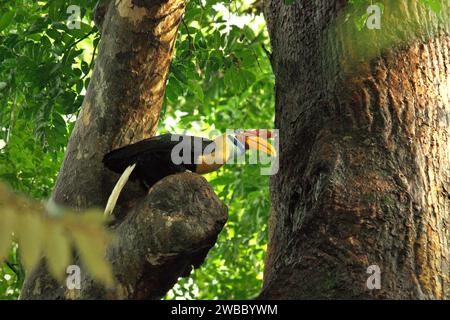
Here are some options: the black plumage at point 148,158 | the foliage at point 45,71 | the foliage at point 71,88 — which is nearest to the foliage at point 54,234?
the black plumage at point 148,158

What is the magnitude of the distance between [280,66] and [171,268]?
151cm

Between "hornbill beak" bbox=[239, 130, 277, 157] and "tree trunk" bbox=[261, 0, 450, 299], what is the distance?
1.61 meters

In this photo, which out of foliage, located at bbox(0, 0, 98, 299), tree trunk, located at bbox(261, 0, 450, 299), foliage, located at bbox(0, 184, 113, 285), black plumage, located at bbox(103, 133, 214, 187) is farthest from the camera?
foliage, located at bbox(0, 0, 98, 299)

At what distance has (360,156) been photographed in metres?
3.33

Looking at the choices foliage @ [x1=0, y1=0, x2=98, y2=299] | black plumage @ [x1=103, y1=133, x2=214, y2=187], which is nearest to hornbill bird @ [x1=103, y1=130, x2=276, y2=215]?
black plumage @ [x1=103, y1=133, x2=214, y2=187]

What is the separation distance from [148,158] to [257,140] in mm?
1916

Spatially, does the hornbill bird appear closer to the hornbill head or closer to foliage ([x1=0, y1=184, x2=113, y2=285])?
the hornbill head

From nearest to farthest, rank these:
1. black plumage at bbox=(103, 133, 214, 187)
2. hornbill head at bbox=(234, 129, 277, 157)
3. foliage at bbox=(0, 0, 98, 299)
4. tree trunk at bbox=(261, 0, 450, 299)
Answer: tree trunk at bbox=(261, 0, 450, 299) → black plumage at bbox=(103, 133, 214, 187) → foliage at bbox=(0, 0, 98, 299) → hornbill head at bbox=(234, 129, 277, 157)

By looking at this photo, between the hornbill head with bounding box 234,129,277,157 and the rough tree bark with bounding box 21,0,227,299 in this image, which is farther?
the hornbill head with bounding box 234,129,277,157

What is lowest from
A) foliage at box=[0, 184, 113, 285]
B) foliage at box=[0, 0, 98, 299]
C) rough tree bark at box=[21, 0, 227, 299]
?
foliage at box=[0, 184, 113, 285]

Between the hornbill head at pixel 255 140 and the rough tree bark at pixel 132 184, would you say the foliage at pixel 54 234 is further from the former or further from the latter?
the hornbill head at pixel 255 140

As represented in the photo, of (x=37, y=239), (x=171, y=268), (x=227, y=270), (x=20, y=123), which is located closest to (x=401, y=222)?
(x=171, y=268)

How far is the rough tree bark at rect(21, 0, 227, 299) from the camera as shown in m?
3.02

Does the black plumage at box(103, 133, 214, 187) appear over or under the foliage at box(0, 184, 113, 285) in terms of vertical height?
over
